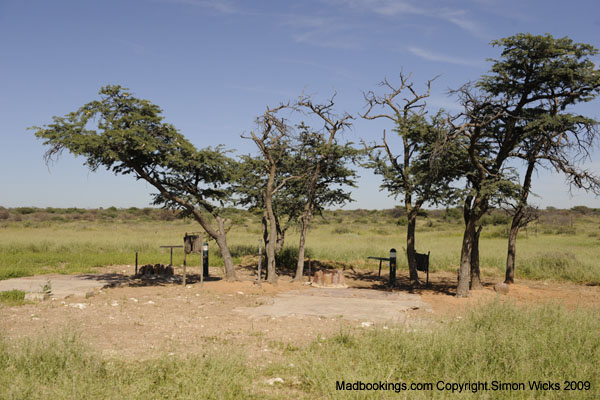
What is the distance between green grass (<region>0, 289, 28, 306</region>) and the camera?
40.8ft

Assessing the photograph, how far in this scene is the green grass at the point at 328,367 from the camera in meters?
5.94

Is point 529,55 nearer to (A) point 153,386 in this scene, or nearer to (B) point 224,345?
(B) point 224,345

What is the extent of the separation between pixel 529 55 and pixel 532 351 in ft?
31.5

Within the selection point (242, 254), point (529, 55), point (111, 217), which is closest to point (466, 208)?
point (529, 55)

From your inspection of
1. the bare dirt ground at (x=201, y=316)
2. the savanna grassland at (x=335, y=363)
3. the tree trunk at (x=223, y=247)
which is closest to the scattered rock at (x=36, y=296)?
the bare dirt ground at (x=201, y=316)

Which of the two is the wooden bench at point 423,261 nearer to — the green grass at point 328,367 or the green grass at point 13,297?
the green grass at point 328,367

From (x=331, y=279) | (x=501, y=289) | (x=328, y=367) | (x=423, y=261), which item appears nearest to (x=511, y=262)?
(x=501, y=289)

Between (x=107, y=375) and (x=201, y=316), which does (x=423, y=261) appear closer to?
(x=201, y=316)

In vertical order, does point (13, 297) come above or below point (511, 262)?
below

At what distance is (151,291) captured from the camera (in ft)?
50.0

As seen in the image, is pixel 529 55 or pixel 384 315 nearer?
pixel 384 315

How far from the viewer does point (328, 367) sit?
6793 millimetres

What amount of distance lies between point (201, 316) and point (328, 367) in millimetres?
5765

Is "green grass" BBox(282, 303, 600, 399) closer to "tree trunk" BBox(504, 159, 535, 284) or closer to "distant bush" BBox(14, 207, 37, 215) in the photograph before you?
"tree trunk" BBox(504, 159, 535, 284)
